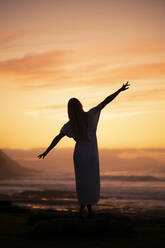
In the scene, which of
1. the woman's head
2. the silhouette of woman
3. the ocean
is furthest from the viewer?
the ocean

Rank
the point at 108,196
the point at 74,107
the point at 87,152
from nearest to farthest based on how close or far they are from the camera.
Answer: the point at 74,107 < the point at 87,152 < the point at 108,196

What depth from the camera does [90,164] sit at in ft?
27.8

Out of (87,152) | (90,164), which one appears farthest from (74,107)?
(90,164)

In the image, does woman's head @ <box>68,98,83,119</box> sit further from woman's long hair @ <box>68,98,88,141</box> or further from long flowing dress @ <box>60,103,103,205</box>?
long flowing dress @ <box>60,103,103,205</box>

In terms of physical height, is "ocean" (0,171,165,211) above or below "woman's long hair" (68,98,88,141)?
below

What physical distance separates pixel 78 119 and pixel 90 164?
107cm

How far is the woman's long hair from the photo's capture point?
27.0ft

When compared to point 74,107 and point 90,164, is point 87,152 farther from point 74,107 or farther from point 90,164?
point 74,107

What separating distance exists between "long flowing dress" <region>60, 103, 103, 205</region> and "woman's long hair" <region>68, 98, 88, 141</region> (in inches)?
4.5

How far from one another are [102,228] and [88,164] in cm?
144

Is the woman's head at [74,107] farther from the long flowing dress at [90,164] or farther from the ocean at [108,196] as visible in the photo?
the ocean at [108,196]

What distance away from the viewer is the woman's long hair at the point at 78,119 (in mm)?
8219

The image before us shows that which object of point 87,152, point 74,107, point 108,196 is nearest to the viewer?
point 74,107

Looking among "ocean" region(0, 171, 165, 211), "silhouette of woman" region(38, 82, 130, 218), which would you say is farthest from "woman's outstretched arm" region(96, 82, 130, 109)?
"ocean" region(0, 171, 165, 211)
